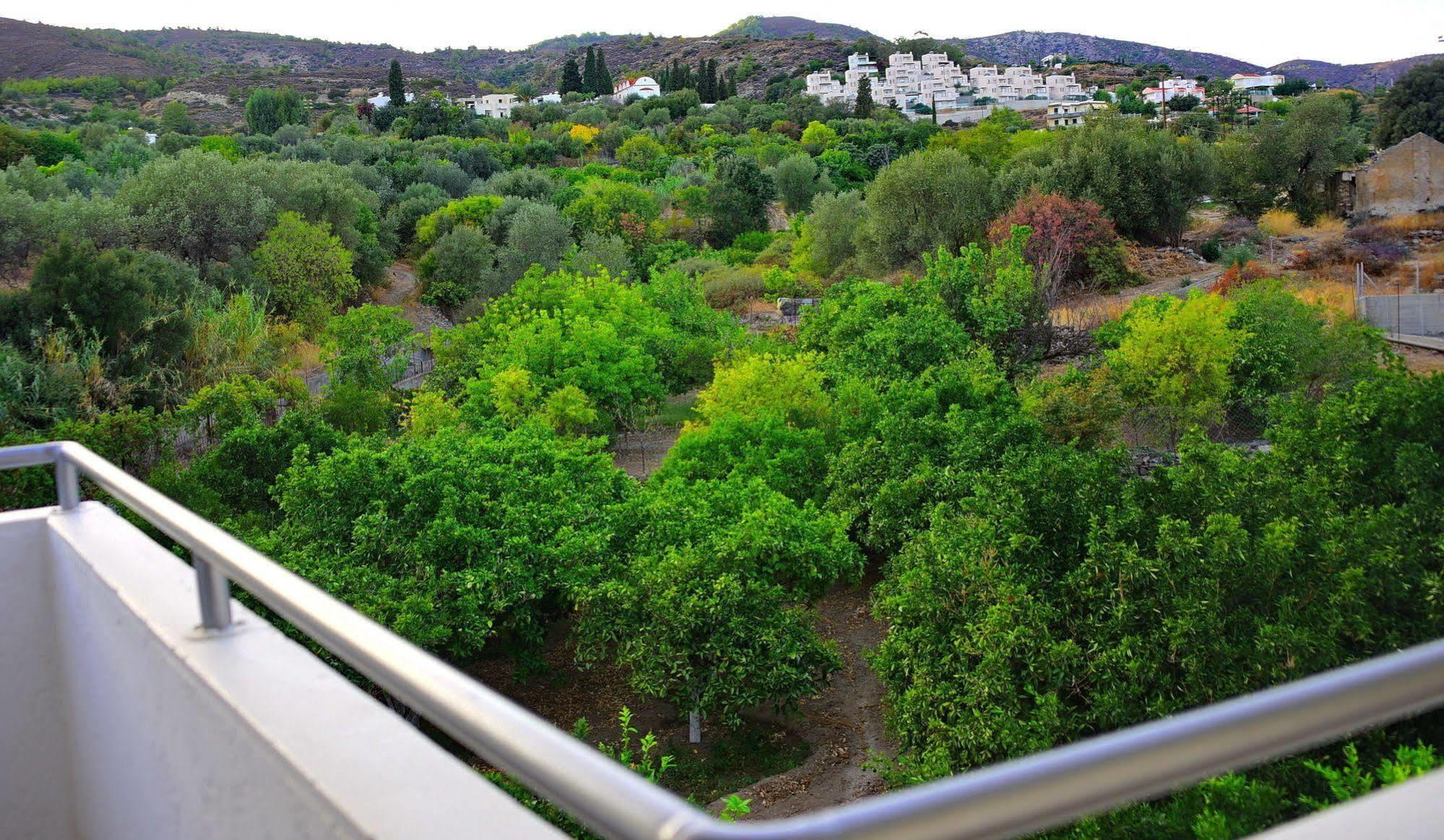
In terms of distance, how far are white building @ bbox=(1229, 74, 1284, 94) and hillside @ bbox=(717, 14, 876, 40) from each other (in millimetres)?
78586

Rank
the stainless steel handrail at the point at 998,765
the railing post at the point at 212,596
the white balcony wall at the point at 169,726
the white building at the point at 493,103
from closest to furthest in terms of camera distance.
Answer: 1. the stainless steel handrail at the point at 998,765
2. the white balcony wall at the point at 169,726
3. the railing post at the point at 212,596
4. the white building at the point at 493,103

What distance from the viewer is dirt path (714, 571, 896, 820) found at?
975cm

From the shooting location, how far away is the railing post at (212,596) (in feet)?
6.07

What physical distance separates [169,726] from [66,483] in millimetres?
1116

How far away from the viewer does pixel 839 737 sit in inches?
432

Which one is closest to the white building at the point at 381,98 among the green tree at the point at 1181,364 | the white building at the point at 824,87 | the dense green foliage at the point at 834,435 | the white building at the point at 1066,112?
the white building at the point at 824,87

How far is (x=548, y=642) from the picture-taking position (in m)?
13.7

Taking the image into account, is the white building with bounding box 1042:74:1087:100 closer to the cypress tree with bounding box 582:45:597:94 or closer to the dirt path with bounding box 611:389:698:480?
the cypress tree with bounding box 582:45:597:94

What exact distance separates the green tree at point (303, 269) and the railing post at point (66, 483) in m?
29.1

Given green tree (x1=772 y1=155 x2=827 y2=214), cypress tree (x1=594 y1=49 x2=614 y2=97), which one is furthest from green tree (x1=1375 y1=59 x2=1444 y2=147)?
cypress tree (x1=594 y1=49 x2=614 y2=97)

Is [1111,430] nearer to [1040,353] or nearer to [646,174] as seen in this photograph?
[1040,353]

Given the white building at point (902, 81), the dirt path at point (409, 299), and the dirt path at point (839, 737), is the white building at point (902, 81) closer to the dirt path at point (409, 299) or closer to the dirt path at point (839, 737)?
the dirt path at point (409, 299)

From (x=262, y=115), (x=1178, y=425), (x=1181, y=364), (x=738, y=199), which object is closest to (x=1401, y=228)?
(x=1181, y=364)

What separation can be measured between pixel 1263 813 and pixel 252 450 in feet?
45.2
